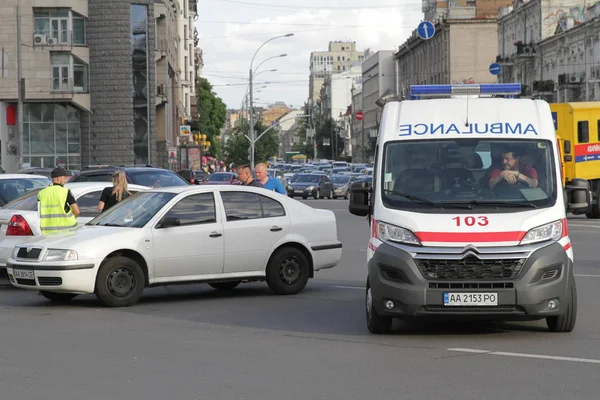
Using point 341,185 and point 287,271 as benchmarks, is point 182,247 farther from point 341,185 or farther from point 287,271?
point 341,185

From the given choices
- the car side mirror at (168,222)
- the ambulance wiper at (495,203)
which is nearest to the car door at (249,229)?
the car side mirror at (168,222)

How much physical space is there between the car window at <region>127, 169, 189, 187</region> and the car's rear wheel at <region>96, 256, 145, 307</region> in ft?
26.7

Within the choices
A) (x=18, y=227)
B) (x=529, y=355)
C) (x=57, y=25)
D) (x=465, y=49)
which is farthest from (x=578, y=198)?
(x=465, y=49)

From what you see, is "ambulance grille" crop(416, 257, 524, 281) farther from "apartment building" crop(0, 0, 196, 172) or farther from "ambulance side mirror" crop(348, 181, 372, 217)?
"apartment building" crop(0, 0, 196, 172)

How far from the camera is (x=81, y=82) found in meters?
69.9

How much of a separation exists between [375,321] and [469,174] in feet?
5.60

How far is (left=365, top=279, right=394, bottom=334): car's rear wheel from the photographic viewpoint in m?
11.3

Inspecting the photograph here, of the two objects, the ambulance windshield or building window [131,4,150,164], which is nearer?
the ambulance windshield

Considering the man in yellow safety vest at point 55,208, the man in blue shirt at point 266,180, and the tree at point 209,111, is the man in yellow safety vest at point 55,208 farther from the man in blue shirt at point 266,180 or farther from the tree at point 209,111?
the tree at point 209,111

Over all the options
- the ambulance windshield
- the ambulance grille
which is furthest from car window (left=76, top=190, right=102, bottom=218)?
the ambulance grille

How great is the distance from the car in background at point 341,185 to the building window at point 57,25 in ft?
57.2

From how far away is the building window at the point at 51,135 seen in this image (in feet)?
225

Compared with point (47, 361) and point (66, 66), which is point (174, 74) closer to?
point (66, 66)

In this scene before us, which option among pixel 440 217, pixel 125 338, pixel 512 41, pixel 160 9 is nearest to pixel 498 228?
pixel 440 217
